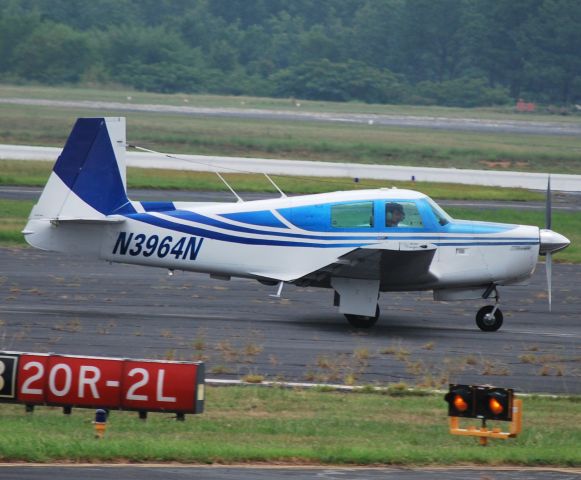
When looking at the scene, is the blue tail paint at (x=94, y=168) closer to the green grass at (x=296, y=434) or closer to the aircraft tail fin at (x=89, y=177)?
the aircraft tail fin at (x=89, y=177)

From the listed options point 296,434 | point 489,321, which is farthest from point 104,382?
point 489,321

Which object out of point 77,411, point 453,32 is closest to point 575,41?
point 453,32

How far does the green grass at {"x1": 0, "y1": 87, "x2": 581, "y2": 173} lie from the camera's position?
56.6 m

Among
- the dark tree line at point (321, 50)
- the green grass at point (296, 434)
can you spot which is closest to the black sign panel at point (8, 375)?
the green grass at point (296, 434)

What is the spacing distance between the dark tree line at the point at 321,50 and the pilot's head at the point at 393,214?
293 ft

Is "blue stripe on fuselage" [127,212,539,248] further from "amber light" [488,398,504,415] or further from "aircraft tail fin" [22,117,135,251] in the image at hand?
"amber light" [488,398,504,415]

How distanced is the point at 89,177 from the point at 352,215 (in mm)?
4252

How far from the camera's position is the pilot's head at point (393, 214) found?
19188mm

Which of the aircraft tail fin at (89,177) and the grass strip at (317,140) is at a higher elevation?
the grass strip at (317,140)

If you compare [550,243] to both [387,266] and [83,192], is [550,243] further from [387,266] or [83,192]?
[83,192]

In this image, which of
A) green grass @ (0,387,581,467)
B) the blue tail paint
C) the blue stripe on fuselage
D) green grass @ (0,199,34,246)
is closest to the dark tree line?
green grass @ (0,199,34,246)

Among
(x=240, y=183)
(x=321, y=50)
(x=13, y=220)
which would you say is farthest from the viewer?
(x=321, y=50)

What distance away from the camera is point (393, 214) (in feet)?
63.1

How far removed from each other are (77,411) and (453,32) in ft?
381
